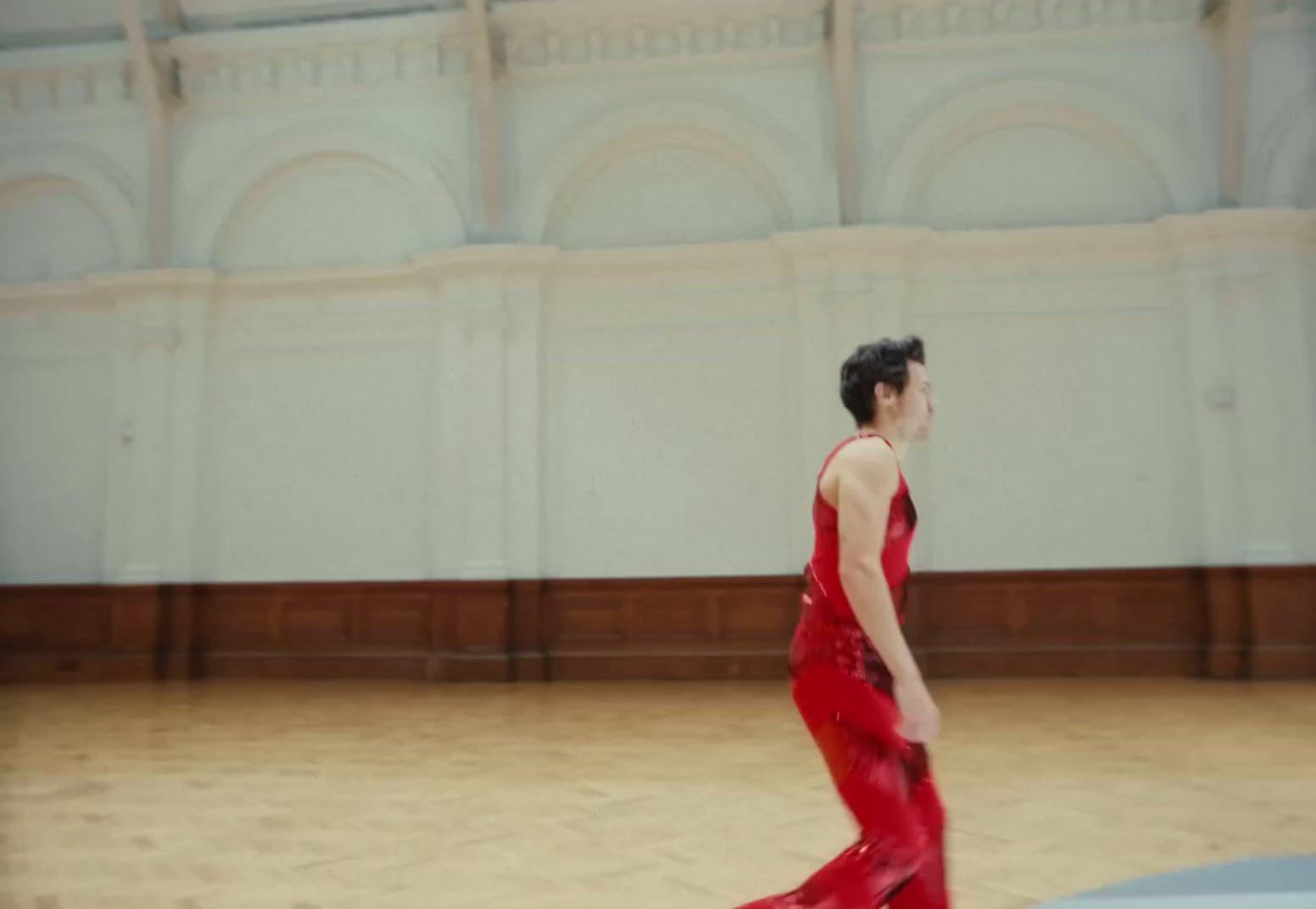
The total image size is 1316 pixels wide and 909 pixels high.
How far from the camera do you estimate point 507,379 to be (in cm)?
1069

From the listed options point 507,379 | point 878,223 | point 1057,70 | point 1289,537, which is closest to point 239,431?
point 507,379

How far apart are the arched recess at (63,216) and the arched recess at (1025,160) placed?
869 centimetres

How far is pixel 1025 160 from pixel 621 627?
21.9 ft

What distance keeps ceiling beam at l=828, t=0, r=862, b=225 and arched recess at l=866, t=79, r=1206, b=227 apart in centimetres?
28

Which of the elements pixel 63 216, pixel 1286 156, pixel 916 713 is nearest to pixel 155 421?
pixel 63 216

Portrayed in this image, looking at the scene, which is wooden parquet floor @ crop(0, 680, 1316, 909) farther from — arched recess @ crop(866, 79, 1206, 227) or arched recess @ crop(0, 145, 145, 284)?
arched recess @ crop(0, 145, 145, 284)

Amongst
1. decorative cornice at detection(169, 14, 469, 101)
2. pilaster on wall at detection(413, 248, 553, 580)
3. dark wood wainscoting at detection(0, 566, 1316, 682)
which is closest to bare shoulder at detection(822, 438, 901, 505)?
dark wood wainscoting at detection(0, 566, 1316, 682)

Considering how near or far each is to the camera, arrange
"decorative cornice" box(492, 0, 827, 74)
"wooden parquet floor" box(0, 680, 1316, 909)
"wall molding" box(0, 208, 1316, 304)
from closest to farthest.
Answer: "wooden parquet floor" box(0, 680, 1316, 909)
"wall molding" box(0, 208, 1316, 304)
"decorative cornice" box(492, 0, 827, 74)

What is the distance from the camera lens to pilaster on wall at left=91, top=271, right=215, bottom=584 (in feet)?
36.2

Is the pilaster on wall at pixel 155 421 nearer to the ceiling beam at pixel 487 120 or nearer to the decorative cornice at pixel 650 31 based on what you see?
the ceiling beam at pixel 487 120

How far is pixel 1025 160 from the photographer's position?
34.7ft

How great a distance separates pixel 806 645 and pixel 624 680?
27.3ft

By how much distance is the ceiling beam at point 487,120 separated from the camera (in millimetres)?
10445

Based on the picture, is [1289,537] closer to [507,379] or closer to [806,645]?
[507,379]
